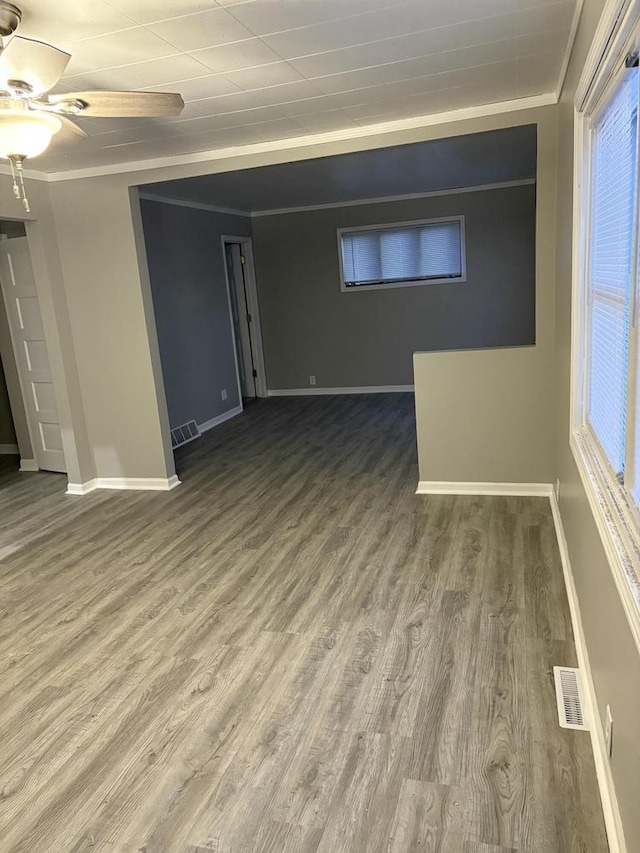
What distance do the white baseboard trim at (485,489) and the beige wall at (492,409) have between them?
3 centimetres

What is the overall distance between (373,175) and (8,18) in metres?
4.32

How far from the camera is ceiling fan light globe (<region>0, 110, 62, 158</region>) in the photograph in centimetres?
196

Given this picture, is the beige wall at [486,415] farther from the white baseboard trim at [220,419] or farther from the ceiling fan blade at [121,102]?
the white baseboard trim at [220,419]

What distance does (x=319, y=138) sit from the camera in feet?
12.7

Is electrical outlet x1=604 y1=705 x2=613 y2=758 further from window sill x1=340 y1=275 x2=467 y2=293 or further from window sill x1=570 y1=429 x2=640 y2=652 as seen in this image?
window sill x1=340 y1=275 x2=467 y2=293

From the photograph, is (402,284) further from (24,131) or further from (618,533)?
(618,533)

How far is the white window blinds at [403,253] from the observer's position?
24.3 feet

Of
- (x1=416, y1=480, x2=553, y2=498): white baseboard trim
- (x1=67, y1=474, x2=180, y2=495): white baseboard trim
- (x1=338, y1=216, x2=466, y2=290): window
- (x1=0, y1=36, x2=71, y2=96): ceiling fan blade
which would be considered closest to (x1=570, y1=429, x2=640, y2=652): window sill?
(x1=416, y1=480, x2=553, y2=498): white baseboard trim

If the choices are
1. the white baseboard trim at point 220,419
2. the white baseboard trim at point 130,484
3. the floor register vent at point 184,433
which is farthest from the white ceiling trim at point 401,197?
the white baseboard trim at point 130,484

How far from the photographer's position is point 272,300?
8.16m

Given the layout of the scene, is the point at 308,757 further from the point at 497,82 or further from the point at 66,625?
the point at 497,82

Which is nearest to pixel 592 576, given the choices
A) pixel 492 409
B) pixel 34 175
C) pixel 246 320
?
pixel 492 409

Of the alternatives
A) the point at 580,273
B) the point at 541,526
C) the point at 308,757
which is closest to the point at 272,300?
the point at 541,526

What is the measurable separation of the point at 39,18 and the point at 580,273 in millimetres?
2181
